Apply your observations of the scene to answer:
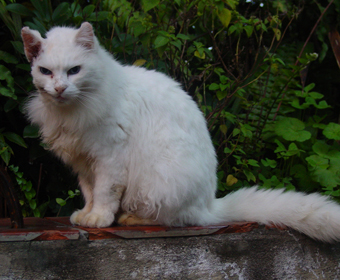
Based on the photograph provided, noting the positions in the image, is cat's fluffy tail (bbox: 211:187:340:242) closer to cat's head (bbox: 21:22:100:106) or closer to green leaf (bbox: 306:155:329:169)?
green leaf (bbox: 306:155:329:169)

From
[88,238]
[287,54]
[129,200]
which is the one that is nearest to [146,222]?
[129,200]

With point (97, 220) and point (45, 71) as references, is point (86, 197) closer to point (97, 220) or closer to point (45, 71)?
point (97, 220)

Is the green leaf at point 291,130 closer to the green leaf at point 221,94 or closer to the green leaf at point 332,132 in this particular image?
the green leaf at point 332,132

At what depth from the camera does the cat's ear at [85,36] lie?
6.64 ft

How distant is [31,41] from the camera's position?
2010 mm

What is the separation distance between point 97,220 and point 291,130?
80.6 inches

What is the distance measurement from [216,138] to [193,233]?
1635 mm

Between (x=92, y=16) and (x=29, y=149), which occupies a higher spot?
(x=92, y=16)

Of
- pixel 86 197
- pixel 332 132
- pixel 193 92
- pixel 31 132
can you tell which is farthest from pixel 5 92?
pixel 332 132

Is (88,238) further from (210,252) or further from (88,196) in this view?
(210,252)

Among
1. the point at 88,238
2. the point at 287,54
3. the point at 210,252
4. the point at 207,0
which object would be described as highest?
the point at 207,0

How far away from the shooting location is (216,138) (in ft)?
12.1

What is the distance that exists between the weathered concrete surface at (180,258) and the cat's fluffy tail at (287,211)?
0.29 ft

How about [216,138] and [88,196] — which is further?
[216,138]
